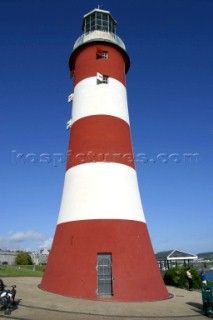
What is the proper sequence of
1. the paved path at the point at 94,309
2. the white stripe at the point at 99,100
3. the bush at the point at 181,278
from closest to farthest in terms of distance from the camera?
the paved path at the point at 94,309
the white stripe at the point at 99,100
the bush at the point at 181,278

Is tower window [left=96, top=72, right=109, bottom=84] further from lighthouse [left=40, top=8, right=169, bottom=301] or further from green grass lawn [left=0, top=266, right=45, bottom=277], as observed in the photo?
green grass lawn [left=0, top=266, right=45, bottom=277]

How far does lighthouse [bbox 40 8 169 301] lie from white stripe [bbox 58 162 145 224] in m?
0.05

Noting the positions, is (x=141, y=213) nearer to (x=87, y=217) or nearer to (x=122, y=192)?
(x=122, y=192)

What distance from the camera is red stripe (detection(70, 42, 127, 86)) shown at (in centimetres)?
1888

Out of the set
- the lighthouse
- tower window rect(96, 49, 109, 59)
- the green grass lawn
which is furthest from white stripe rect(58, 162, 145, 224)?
the green grass lawn

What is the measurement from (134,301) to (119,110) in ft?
35.4

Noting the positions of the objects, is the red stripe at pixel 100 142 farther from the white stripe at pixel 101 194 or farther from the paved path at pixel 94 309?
the paved path at pixel 94 309

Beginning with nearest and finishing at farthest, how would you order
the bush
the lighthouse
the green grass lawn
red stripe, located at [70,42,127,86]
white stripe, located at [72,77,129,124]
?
the lighthouse, white stripe, located at [72,77,129,124], red stripe, located at [70,42,127,86], the bush, the green grass lawn

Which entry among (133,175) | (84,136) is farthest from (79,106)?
(133,175)

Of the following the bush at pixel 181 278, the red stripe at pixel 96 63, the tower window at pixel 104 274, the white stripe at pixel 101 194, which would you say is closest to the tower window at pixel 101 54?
the red stripe at pixel 96 63

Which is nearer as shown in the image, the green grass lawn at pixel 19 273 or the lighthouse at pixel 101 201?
the lighthouse at pixel 101 201

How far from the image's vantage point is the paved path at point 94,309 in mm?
10281

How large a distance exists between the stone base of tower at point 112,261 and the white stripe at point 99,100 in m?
6.69

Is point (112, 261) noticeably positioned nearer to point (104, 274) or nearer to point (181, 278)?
point (104, 274)
